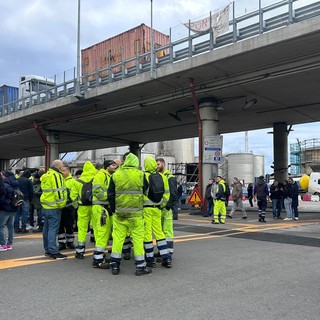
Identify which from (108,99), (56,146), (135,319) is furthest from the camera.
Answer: (56,146)

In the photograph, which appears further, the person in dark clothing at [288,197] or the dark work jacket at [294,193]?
the dark work jacket at [294,193]

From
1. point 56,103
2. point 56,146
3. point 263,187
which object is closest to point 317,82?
point 263,187

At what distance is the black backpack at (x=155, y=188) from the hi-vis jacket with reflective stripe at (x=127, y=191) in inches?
9.3

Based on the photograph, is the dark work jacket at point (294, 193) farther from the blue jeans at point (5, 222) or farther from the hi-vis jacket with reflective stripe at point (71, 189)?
the blue jeans at point (5, 222)

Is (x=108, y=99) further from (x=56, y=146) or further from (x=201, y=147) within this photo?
(x=56, y=146)

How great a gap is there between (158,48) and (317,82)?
7.27 meters

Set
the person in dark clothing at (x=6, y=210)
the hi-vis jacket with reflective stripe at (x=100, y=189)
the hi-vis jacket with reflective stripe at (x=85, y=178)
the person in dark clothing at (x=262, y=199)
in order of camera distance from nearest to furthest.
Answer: the hi-vis jacket with reflective stripe at (x=100, y=189), the hi-vis jacket with reflective stripe at (x=85, y=178), the person in dark clothing at (x=6, y=210), the person in dark clothing at (x=262, y=199)

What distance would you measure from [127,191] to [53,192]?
1.86m

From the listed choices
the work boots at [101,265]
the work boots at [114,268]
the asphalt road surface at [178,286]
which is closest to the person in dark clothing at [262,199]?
the asphalt road surface at [178,286]

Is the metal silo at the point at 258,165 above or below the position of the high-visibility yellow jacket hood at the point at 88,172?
above

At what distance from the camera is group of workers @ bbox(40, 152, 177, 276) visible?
240 inches

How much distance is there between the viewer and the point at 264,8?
559 inches

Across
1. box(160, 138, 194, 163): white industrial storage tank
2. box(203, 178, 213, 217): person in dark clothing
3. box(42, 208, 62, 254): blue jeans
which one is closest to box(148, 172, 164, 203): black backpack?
box(42, 208, 62, 254): blue jeans

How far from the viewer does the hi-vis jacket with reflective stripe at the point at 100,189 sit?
22.2 ft
